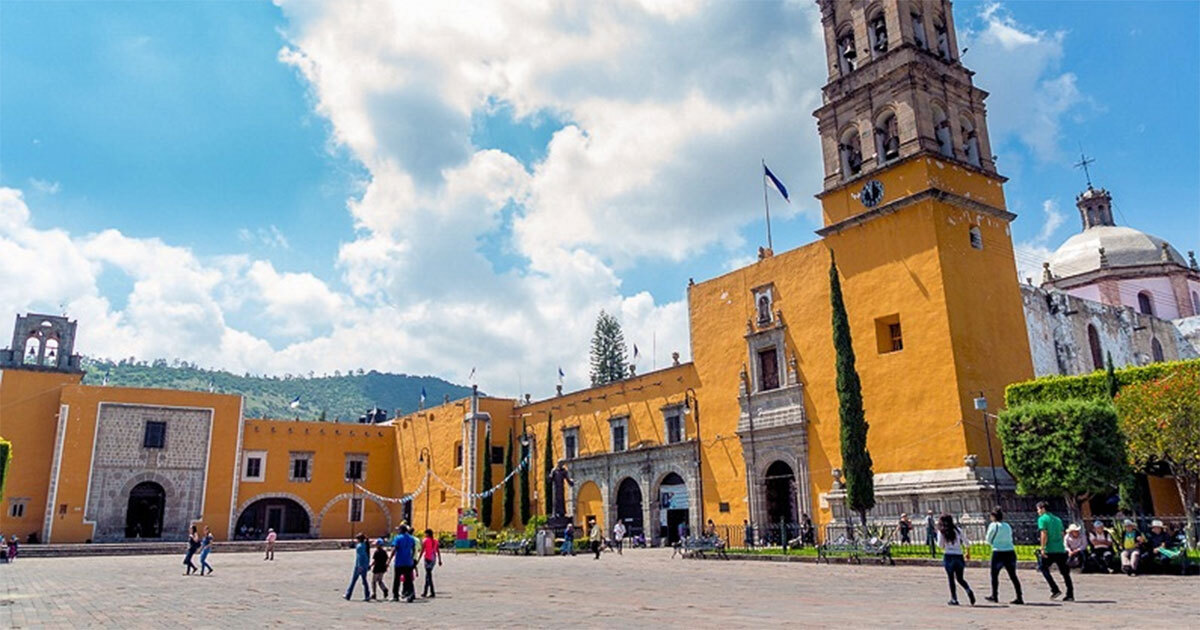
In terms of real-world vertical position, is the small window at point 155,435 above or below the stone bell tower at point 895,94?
below

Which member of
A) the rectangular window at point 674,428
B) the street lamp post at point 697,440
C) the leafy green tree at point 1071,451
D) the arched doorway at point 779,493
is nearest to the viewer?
the leafy green tree at point 1071,451

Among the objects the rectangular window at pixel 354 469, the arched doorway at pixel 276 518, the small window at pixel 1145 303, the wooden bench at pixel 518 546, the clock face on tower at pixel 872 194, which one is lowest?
the wooden bench at pixel 518 546

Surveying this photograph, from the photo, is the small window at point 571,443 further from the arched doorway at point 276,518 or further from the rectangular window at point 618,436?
the arched doorway at point 276,518

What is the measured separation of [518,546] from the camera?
28.1m

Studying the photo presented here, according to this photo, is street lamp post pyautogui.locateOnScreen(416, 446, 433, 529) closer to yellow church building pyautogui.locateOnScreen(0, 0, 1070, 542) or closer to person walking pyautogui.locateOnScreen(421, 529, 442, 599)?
yellow church building pyautogui.locateOnScreen(0, 0, 1070, 542)

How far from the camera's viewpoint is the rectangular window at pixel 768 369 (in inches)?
1099

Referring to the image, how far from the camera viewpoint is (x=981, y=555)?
58.8 ft

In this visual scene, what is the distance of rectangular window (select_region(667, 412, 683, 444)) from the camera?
31344mm

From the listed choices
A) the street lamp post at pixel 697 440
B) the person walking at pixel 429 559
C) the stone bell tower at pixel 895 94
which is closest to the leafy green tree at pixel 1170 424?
the stone bell tower at pixel 895 94

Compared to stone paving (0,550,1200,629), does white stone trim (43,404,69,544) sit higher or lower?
higher

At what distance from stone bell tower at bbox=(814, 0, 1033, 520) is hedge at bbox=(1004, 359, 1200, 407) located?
76 cm

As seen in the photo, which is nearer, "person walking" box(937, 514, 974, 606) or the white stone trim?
"person walking" box(937, 514, 974, 606)

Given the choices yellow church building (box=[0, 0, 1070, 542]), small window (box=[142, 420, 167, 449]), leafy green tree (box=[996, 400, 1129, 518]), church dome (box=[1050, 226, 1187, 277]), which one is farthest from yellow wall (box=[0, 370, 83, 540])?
church dome (box=[1050, 226, 1187, 277])

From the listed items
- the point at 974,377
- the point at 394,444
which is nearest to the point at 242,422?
the point at 394,444
